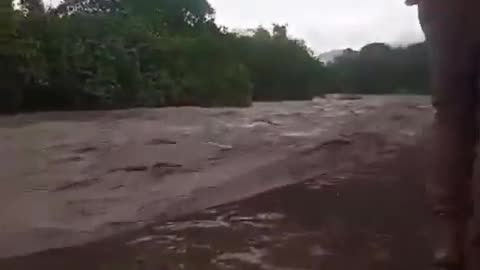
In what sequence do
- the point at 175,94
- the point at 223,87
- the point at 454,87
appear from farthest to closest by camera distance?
the point at 223,87 < the point at 175,94 < the point at 454,87

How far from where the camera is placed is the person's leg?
196 centimetres

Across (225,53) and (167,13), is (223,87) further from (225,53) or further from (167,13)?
(167,13)

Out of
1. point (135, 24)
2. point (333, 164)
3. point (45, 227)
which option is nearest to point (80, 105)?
point (135, 24)

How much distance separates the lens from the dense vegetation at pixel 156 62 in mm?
9758

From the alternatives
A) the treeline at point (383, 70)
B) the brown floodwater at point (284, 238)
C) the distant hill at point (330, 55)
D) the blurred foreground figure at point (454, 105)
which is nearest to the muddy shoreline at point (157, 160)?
the brown floodwater at point (284, 238)

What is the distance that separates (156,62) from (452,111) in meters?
10.4

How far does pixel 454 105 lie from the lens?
79.2 inches

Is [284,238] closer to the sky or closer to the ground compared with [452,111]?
closer to the ground

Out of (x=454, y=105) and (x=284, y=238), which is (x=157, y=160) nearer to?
(x=284, y=238)

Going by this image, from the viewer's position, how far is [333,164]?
5.32 m

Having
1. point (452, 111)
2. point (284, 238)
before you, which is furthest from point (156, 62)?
point (452, 111)

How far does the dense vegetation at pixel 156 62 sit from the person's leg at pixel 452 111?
6.58m

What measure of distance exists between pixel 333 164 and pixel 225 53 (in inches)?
320

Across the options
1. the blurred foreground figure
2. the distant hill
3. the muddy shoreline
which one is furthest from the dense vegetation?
the blurred foreground figure
